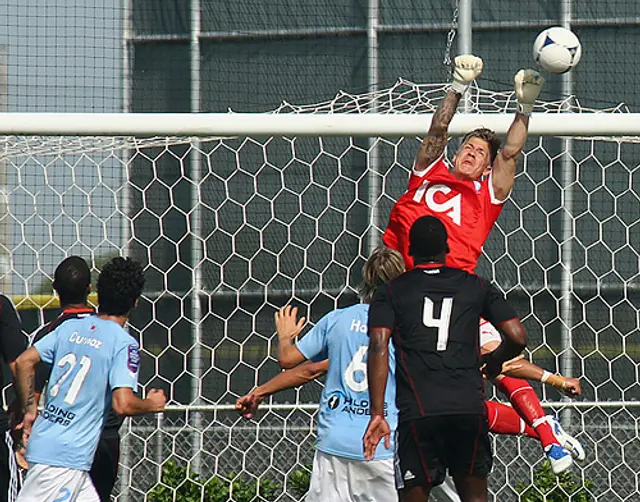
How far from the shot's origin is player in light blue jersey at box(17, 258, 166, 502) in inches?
207

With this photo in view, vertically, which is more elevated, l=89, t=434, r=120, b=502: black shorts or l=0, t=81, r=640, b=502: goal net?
l=0, t=81, r=640, b=502: goal net

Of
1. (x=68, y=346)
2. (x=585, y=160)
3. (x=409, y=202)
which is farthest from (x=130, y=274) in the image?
(x=585, y=160)

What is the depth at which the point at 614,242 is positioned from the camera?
9305mm

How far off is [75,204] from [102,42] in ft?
5.34

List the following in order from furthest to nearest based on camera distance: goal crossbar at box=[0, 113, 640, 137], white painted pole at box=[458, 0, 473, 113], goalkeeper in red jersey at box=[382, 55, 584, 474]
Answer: white painted pole at box=[458, 0, 473, 113] → goal crossbar at box=[0, 113, 640, 137] → goalkeeper in red jersey at box=[382, 55, 584, 474]

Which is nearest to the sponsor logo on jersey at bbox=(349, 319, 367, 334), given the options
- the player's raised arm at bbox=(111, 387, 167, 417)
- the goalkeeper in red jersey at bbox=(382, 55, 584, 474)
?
the goalkeeper in red jersey at bbox=(382, 55, 584, 474)

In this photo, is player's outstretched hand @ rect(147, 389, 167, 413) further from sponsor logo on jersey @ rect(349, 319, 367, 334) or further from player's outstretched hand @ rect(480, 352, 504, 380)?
player's outstretched hand @ rect(480, 352, 504, 380)

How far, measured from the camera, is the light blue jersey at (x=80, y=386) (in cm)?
525

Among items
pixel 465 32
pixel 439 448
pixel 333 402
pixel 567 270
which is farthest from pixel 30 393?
pixel 567 270

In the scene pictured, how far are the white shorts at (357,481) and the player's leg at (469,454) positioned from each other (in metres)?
0.73

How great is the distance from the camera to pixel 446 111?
19.4ft

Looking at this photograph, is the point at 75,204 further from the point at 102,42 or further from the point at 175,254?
the point at 102,42

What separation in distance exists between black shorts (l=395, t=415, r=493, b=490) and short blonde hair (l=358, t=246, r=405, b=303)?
891 millimetres

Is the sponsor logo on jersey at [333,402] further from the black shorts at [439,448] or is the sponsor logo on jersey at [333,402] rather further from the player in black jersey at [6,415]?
the player in black jersey at [6,415]
